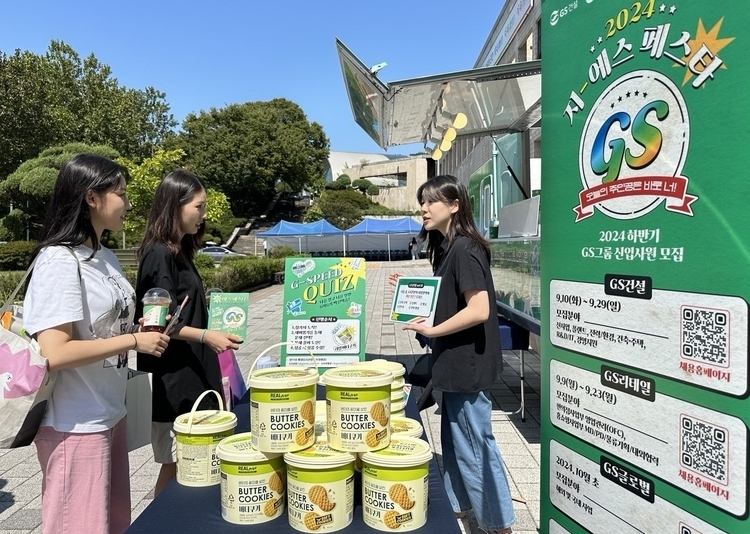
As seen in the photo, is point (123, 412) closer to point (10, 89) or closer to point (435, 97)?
point (435, 97)

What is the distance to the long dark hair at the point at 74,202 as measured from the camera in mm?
1756

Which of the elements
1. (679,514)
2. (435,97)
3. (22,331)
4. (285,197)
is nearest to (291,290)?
(22,331)

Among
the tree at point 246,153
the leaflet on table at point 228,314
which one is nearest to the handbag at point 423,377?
the leaflet on table at point 228,314

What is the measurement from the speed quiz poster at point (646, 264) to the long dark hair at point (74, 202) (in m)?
1.58

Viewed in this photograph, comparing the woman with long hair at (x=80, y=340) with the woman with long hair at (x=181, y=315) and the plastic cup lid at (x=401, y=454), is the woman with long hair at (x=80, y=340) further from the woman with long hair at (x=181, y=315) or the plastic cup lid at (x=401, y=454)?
the plastic cup lid at (x=401, y=454)

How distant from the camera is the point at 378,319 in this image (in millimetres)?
10773

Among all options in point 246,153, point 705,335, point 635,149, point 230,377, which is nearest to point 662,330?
point 705,335

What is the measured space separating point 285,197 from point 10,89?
29.5 meters

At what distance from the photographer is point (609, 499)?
1.32m

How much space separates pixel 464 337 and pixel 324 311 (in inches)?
40.6

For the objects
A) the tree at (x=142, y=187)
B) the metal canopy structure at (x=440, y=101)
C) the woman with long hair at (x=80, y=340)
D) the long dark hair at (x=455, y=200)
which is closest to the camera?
the woman with long hair at (x=80, y=340)

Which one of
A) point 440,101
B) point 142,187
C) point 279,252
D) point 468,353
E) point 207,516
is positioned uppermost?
point 142,187

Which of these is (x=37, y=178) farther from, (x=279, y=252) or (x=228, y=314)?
(x=228, y=314)

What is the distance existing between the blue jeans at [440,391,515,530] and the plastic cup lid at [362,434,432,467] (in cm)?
80
